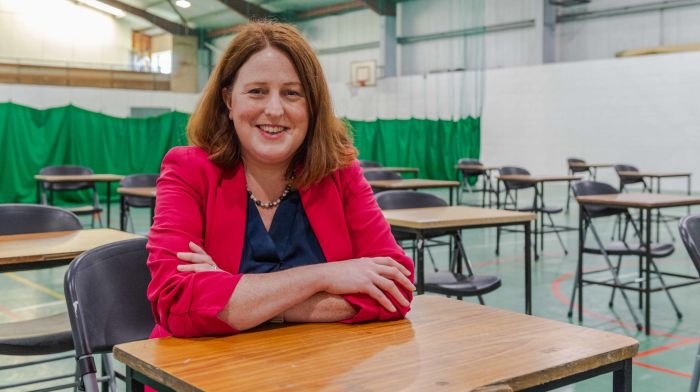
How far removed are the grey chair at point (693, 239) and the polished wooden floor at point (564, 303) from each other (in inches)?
25.6

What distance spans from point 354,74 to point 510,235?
883cm

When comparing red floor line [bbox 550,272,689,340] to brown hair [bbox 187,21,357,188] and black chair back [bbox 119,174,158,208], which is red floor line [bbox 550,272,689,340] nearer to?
brown hair [bbox 187,21,357,188]

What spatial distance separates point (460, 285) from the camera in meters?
3.37

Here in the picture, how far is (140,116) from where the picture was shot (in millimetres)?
13227

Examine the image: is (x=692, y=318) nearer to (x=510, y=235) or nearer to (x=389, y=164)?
(x=510, y=235)

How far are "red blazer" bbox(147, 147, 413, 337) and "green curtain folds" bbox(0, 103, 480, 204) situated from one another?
384 inches

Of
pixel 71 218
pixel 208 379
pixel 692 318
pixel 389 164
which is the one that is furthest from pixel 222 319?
pixel 389 164

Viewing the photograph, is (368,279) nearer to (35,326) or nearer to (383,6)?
(35,326)

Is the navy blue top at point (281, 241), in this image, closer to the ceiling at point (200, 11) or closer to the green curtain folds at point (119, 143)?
the green curtain folds at point (119, 143)

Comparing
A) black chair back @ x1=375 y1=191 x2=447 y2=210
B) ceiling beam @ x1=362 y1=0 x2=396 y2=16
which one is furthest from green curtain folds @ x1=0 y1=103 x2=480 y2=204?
black chair back @ x1=375 y1=191 x2=447 y2=210

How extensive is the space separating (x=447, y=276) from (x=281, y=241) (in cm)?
220

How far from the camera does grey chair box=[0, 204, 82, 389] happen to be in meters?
2.36

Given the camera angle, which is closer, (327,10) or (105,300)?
(105,300)

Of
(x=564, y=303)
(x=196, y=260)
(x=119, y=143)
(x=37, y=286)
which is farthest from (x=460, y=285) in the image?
(x=119, y=143)
